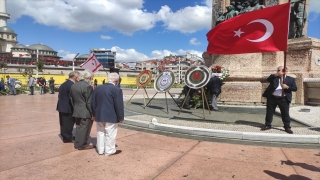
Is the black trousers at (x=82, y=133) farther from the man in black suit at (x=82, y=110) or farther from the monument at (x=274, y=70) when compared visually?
the monument at (x=274, y=70)

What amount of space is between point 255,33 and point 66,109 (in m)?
4.86

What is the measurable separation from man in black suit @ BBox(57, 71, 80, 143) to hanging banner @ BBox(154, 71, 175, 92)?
4.09m

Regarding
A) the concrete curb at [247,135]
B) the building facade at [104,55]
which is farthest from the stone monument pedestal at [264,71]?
the building facade at [104,55]

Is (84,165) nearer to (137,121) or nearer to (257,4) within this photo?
(137,121)

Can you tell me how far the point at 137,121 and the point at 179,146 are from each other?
6.55 feet

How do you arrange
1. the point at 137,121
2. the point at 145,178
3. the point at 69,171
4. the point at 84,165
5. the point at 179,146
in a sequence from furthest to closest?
the point at 137,121 < the point at 179,146 < the point at 84,165 < the point at 69,171 < the point at 145,178

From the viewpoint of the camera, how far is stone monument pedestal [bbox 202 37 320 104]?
9.42m

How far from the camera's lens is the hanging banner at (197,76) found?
793 cm

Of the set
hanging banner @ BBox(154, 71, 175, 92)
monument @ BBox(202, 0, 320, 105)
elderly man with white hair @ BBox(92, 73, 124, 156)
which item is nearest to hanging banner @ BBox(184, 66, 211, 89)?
hanging banner @ BBox(154, 71, 175, 92)

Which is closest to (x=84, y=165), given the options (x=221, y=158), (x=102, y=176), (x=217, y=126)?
(x=102, y=176)

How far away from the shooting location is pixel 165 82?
9250mm

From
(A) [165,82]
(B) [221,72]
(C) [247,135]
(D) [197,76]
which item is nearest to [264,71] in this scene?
(B) [221,72]

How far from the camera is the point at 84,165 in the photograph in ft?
12.5

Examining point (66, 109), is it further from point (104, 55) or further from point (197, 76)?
point (104, 55)
